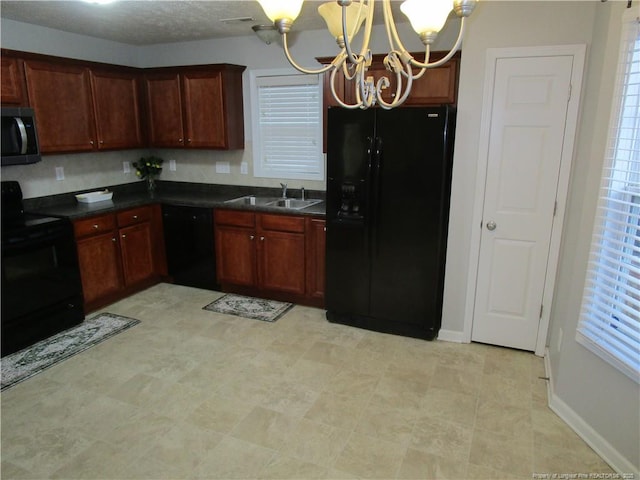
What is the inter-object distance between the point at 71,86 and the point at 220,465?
3.34m

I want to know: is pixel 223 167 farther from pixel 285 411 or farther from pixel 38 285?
pixel 285 411

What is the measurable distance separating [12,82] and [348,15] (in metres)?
2.91

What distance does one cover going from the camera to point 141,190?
4.91 meters

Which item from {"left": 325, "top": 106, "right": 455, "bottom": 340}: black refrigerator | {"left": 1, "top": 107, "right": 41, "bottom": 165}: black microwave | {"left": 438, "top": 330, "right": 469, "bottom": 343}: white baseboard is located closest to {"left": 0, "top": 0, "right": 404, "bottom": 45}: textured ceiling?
{"left": 1, "top": 107, "right": 41, "bottom": 165}: black microwave

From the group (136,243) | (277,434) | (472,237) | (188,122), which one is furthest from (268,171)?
(277,434)

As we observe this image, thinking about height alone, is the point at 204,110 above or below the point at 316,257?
above

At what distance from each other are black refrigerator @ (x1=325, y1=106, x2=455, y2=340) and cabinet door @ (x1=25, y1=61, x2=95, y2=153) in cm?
226

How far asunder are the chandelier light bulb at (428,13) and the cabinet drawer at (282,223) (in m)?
2.44

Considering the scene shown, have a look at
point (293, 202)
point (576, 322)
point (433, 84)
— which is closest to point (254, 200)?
point (293, 202)

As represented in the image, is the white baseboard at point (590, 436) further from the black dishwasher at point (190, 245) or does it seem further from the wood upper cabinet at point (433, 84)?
the black dishwasher at point (190, 245)

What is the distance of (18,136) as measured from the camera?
10.6 feet

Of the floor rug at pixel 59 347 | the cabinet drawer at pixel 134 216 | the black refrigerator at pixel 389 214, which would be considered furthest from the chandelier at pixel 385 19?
the cabinet drawer at pixel 134 216

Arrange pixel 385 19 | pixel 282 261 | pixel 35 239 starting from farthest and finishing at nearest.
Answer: pixel 282 261 < pixel 35 239 < pixel 385 19

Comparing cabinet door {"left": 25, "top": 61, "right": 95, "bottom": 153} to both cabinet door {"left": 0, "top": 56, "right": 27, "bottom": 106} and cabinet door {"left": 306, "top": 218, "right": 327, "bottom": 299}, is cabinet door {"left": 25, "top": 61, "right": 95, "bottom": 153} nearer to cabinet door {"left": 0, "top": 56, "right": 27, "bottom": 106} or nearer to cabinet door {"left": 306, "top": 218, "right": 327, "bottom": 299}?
cabinet door {"left": 0, "top": 56, "right": 27, "bottom": 106}
